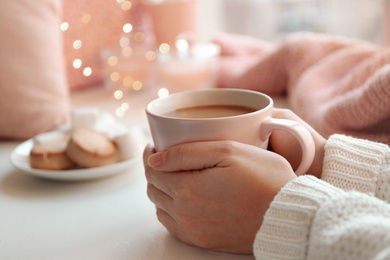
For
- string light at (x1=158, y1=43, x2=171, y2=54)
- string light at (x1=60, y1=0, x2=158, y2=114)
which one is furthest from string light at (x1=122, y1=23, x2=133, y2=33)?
string light at (x1=158, y1=43, x2=171, y2=54)

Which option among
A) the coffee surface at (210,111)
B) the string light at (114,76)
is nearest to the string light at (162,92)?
the string light at (114,76)

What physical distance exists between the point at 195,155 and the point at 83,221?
0.20m

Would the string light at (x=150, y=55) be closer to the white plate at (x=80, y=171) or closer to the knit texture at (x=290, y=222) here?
the white plate at (x=80, y=171)

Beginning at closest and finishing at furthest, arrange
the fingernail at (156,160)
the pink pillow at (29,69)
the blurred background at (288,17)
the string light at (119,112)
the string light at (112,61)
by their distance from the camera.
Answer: the fingernail at (156,160) < the pink pillow at (29,69) < the string light at (119,112) < the string light at (112,61) < the blurred background at (288,17)

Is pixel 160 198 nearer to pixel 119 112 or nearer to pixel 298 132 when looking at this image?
pixel 298 132

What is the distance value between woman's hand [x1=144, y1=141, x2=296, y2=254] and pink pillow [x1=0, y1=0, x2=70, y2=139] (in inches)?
17.8

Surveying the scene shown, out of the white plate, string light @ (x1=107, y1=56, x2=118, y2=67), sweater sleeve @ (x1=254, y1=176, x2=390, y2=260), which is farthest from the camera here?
string light @ (x1=107, y1=56, x2=118, y2=67)

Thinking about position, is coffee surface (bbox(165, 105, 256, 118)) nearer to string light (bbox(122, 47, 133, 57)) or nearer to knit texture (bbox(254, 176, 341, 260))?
knit texture (bbox(254, 176, 341, 260))

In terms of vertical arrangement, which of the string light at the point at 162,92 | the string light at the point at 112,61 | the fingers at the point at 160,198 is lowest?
the string light at the point at 162,92

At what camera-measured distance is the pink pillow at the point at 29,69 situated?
813 mm

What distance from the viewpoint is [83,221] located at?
555 mm

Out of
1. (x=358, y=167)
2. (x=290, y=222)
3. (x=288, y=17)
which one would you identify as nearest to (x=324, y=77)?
(x=358, y=167)

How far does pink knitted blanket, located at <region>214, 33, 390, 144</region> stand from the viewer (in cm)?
64

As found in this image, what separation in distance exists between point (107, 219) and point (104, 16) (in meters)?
0.69
